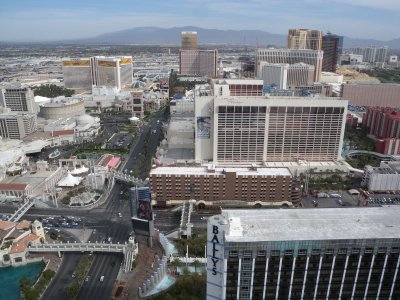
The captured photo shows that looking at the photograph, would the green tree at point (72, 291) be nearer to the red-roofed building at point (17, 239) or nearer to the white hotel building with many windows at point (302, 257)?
the red-roofed building at point (17, 239)

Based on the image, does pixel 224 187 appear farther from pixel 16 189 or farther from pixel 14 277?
pixel 16 189

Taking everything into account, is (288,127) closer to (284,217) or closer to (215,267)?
(284,217)

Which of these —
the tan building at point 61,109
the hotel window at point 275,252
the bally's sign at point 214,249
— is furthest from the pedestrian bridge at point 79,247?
the tan building at point 61,109

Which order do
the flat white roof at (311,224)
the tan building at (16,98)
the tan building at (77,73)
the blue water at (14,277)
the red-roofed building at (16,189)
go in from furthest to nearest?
the tan building at (77,73)
the tan building at (16,98)
the red-roofed building at (16,189)
the blue water at (14,277)
the flat white roof at (311,224)

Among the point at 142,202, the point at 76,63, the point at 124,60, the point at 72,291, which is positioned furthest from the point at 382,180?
the point at 76,63

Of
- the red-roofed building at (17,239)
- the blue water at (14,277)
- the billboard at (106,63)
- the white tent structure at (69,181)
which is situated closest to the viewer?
the blue water at (14,277)

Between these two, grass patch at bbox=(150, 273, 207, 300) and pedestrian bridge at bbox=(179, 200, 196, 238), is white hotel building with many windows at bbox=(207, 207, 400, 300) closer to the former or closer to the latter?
grass patch at bbox=(150, 273, 207, 300)

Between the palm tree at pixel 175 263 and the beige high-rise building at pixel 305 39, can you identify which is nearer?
the palm tree at pixel 175 263
